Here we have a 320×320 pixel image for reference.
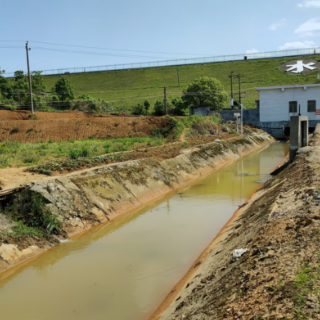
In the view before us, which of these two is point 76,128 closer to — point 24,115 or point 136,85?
point 24,115

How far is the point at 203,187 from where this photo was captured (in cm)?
1642

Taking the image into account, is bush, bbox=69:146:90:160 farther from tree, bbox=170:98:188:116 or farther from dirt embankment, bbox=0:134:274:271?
tree, bbox=170:98:188:116

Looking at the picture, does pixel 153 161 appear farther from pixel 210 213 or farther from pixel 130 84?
pixel 130 84

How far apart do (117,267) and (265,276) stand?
13.9 feet

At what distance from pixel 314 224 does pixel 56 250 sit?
6484mm

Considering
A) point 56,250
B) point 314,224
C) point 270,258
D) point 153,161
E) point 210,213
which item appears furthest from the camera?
point 153,161

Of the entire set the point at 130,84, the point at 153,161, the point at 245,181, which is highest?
the point at 130,84

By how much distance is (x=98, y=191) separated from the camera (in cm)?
1211

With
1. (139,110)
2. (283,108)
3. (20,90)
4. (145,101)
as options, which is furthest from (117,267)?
(20,90)

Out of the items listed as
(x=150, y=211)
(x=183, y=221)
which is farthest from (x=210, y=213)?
(x=150, y=211)

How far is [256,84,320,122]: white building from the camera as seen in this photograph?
132 ft

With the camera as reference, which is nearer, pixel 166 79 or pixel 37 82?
pixel 37 82

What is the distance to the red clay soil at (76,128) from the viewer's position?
29469 mm

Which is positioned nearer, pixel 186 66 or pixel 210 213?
pixel 210 213
